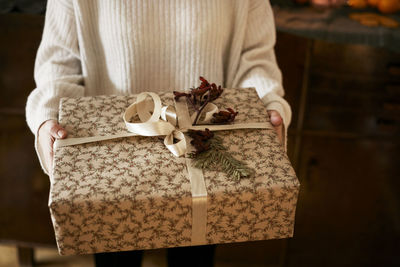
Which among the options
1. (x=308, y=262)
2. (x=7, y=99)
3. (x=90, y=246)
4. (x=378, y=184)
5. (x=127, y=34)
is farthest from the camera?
(x=308, y=262)

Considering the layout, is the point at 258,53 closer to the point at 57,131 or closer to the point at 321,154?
the point at 57,131

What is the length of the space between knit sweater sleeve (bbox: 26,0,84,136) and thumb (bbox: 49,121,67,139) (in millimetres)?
119

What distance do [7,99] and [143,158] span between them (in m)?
0.93

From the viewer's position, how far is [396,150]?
1508 mm

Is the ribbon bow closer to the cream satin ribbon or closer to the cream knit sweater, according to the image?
the cream satin ribbon

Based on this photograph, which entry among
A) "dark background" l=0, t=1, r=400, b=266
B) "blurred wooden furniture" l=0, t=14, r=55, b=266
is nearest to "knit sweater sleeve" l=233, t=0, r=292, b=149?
"dark background" l=0, t=1, r=400, b=266

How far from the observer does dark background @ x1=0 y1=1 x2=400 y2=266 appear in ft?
4.50

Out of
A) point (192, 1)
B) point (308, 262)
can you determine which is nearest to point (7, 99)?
point (192, 1)

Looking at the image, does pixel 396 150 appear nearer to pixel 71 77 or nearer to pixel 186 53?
pixel 186 53

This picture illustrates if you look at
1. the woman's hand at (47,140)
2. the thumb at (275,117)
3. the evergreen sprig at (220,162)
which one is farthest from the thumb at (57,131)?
the thumb at (275,117)

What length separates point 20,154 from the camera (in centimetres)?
154

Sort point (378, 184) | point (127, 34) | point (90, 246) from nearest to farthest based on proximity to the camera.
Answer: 1. point (90, 246)
2. point (127, 34)
3. point (378, 184)

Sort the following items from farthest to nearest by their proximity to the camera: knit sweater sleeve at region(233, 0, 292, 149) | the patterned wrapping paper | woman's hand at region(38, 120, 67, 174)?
knit sweater sleeve at region(233, 0, 292, 149)
woman's hand at region(38, 120, 67, 174)
the patterned wrapping paper

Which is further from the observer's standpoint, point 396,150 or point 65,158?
point 396,150
